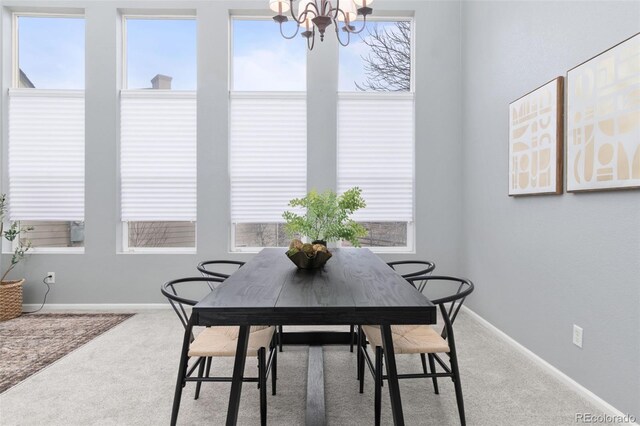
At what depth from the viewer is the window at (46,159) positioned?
12.9 ft

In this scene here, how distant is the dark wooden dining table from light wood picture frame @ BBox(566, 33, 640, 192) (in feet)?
4.15

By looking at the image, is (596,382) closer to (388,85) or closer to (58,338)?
(388,85)

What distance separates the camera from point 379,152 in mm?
4031

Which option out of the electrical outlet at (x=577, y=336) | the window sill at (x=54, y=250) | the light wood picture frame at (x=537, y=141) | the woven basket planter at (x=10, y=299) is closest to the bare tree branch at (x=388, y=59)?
the light wood picture frame at (x=537, y=141)

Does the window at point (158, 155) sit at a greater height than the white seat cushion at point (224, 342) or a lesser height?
greater

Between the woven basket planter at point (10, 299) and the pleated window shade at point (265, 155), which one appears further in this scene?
the pleated window shade at point (265, 155)

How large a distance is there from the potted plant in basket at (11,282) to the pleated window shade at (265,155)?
2.21m

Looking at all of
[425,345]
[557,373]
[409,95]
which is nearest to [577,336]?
[557,373]

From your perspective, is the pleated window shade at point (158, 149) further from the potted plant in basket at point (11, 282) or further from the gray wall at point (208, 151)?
the potted plant in basket at point (11, 282)

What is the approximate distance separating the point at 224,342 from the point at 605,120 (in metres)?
2.34

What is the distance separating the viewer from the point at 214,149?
155 inches

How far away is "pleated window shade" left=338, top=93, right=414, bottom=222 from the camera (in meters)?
4.01

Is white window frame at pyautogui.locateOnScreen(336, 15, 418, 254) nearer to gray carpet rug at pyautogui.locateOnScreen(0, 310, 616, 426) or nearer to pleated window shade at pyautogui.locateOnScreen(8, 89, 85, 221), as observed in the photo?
gray carpet rug at pyautogui.locateOnScreen(0, 310, 616, 426)

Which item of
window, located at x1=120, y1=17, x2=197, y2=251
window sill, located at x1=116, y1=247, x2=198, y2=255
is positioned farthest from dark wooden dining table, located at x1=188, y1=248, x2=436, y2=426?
window, located at x1=120, y1=17, x2=197, y2=251
